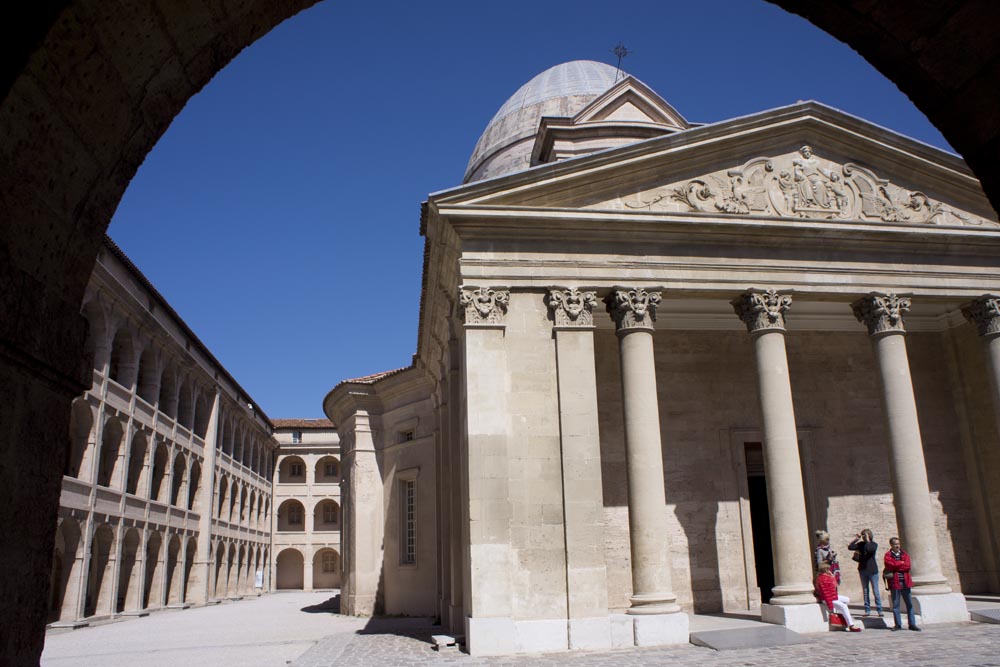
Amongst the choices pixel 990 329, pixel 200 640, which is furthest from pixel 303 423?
pixel 990 329

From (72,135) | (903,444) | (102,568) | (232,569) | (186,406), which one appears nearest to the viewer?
(72,135)

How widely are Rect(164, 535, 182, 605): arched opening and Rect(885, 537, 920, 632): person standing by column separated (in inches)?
1219

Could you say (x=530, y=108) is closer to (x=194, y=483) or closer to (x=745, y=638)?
(x=194, y=483)

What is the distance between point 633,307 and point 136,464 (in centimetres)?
2432

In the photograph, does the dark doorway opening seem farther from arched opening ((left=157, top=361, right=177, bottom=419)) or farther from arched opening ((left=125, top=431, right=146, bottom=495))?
arched opening ((left=157, top=361, right=177, bottom=419))

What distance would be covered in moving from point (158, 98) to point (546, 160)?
86.1ft

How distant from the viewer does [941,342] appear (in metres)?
22.8

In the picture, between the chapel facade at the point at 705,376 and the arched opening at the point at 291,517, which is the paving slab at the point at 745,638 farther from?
the arched opening at the point at 291,517

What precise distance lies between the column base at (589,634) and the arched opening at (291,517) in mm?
52693

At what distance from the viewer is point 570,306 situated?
1716 cm

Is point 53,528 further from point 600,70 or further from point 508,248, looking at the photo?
point 600,70

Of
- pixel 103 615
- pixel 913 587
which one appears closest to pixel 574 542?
pixel 913 587

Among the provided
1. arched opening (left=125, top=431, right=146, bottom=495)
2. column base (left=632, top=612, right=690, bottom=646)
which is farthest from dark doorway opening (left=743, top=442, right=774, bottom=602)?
arched opening (left=125, top=431, right=146, bottom=495)

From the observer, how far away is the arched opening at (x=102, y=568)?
96.6 feet
